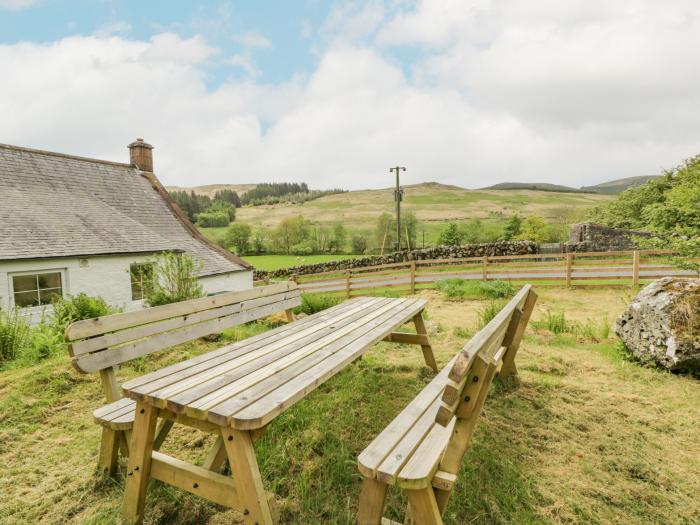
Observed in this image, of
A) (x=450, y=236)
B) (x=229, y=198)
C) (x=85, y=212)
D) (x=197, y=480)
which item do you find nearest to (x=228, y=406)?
(x=197, y=480)

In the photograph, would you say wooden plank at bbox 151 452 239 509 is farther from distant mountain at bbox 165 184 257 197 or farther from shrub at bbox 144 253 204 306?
distant mountain at bbox 165 184 257 197

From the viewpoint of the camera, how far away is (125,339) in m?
2.58

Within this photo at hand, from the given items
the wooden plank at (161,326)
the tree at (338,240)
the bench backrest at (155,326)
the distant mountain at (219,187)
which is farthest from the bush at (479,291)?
the distant mountain at (219,187)

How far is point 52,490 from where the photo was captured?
2314 millimetres

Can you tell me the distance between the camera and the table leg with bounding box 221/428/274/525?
169 centimetres

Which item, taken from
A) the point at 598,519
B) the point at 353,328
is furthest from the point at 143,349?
the point at 598,519

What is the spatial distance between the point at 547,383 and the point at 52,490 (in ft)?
13.3

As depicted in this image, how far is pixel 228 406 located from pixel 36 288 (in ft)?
39.2

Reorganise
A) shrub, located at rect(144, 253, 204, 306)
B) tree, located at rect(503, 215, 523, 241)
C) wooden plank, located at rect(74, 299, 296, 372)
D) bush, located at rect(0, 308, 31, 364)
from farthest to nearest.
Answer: tree, located at rect(503, 215, 523, 241), shrub, located at rect(144, 253, 204, 306), bush, located at rect(0, 308, 31, 364), wooden plank, located at rect(74, 299, 296, 372)

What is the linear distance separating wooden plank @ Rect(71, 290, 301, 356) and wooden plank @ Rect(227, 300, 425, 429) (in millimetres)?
1293

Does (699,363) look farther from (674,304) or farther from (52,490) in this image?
(52,490)

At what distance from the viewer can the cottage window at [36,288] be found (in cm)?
1009

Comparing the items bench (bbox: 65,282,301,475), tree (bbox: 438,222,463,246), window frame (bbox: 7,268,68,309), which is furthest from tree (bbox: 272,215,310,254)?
bench (bbox: 65,282,301,475)

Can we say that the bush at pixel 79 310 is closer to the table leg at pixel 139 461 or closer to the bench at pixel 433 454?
the table leg at pixel 139 461
